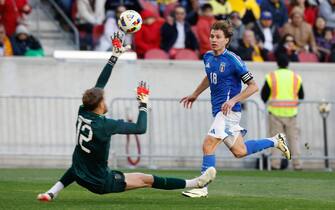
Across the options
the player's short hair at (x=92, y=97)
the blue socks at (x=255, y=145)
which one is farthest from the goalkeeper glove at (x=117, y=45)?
the blue socks at (x=255, y=145)

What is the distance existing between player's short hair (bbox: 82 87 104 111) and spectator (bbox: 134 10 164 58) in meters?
11.6

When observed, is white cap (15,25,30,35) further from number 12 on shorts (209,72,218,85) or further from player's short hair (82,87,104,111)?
player's short hair (82,87,104,111)

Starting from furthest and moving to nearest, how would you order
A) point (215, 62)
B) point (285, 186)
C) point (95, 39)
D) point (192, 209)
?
point (95, 39) → point (285, 186) → point (215, 62) → point (192, 209)

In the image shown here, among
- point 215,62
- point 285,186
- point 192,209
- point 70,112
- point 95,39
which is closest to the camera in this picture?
point 192,209

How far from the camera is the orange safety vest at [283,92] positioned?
74.7 ft

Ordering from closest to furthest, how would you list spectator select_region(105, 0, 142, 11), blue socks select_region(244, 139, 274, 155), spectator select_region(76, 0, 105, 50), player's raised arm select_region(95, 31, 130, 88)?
player's raised arm select_region(95, 31, 130, 88) → blue socks select_region(244, 139, 274, 155) → spectator select_region(76, 0, 105, 50) → spectator select_region(105, 0, 142, 11)

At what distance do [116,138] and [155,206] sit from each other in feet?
32.8

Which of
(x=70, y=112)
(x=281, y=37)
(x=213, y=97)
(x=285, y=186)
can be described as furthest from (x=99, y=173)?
(x=281, y=37)

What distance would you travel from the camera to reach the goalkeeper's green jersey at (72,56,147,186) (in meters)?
12.9

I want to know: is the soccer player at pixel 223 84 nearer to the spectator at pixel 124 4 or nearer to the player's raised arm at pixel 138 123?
the player's raised arm at pixel 138 123

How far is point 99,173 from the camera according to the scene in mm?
13047

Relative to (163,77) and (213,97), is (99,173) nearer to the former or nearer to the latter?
(213,97)

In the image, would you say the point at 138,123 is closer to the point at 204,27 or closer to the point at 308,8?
the point at 204,27

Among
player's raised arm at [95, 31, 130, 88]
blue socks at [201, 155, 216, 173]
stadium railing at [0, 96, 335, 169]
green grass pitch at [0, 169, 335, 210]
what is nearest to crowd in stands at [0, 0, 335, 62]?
stadium railing at [0, 96, 335, 169]
